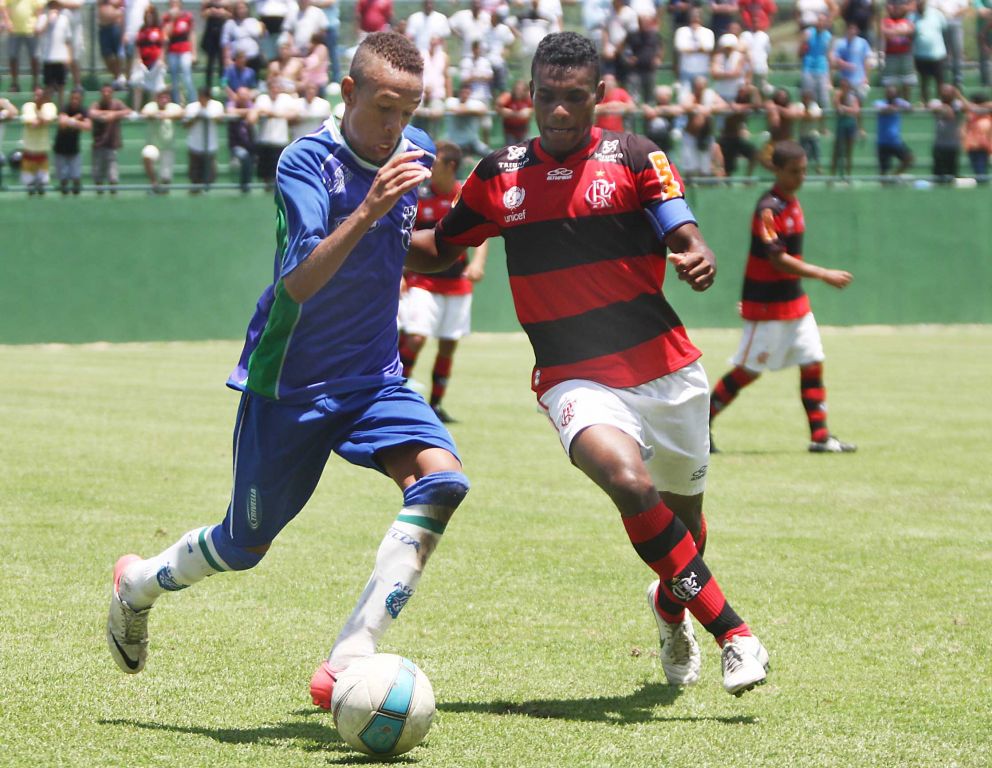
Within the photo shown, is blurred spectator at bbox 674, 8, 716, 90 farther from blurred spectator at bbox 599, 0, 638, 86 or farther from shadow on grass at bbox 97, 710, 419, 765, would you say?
shadow on grass at bbox 97, 710, 419, 765

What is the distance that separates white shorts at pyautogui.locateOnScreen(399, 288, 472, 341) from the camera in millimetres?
14055

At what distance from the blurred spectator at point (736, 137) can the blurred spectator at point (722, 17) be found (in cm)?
218

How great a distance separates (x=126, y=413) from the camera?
45.5ft

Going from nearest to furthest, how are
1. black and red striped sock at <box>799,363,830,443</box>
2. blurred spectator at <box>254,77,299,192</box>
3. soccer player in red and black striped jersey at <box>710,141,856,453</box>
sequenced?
soccer player in red and black striped jersey at <box>710,141,856,453</box> → black and red striped sock at <box>799,363,830,443</box> → blurred spectator at <box>254,77,299,192</box>

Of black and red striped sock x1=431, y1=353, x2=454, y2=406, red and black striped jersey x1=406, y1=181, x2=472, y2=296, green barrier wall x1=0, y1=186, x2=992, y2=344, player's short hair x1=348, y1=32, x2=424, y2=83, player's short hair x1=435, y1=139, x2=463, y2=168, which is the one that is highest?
player's short hair x1=348, y1=32, x2=424, y2=83

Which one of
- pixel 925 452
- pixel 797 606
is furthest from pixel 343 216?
pixel 925 452

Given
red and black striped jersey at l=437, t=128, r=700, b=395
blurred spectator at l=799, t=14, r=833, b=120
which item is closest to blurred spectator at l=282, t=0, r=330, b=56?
blurred spectator at l=799, t=14, r=833, b=120

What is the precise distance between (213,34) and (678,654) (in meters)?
19.9

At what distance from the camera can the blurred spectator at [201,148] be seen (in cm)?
2211

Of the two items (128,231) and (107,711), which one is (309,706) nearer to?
(107,711)

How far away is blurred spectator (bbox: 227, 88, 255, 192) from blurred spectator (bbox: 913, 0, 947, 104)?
11222mm

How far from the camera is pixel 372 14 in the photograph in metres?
24.7

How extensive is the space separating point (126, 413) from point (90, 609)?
737 centimetres

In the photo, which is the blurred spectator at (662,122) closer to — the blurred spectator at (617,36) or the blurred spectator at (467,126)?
the blurred spectator at (617,36)
